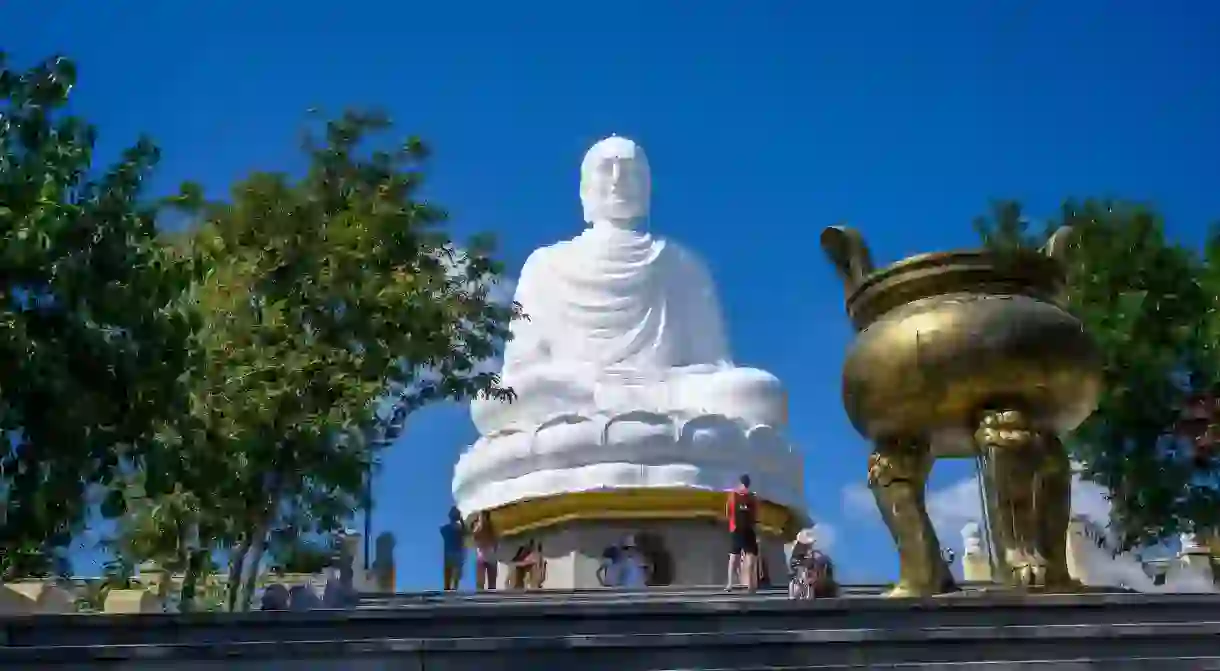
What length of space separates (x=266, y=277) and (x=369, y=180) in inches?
58.1

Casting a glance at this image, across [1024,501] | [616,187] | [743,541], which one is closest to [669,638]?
[1024,501]

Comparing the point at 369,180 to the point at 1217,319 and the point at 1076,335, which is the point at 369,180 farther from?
the point at 1217,319

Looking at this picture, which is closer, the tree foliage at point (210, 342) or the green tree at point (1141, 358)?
the tree foliage at point (210, 342)

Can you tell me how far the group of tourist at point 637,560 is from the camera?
31.7ft

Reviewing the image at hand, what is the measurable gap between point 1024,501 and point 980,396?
520mm

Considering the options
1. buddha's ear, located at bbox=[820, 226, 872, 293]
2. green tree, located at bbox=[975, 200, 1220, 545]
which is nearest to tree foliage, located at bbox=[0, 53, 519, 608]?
buddha's ear, located at bbox=[820, 226, 872, 293]

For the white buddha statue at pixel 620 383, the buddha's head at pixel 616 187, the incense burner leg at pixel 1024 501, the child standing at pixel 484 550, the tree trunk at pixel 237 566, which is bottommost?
the incense burner leg at pixel 1024 501

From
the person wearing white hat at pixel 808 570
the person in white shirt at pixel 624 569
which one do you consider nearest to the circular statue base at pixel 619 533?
the person in white shirt at pixel 624 569

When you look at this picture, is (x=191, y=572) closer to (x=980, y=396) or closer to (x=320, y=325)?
(x=320, y=325)

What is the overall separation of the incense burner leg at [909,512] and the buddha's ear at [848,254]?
1016 mm

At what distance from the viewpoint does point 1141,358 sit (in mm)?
15328

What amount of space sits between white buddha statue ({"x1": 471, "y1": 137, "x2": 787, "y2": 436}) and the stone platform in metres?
12.9

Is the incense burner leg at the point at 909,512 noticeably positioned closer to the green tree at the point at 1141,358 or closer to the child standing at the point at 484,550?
the green tree at the point at 1141,358

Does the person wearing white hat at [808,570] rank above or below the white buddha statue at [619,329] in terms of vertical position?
below
